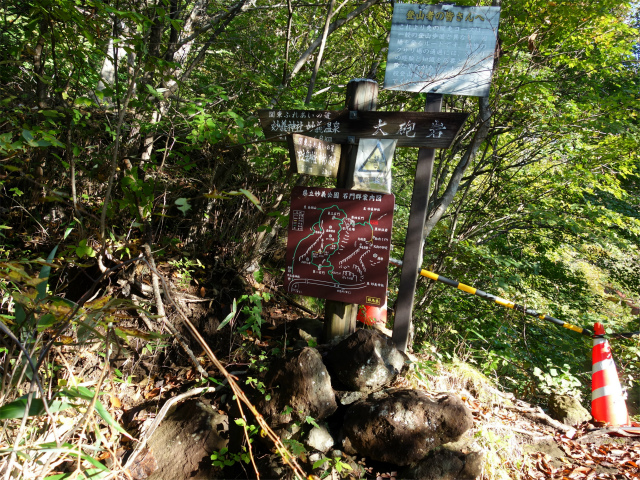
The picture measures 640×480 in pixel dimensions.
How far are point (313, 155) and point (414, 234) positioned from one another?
117cm

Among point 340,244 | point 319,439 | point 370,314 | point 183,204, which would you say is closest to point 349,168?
point 340,244

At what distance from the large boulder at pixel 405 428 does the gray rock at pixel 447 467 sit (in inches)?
2.4

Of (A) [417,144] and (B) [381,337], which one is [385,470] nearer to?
(B) [381,337]

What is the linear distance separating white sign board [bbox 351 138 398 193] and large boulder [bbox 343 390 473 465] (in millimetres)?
1780

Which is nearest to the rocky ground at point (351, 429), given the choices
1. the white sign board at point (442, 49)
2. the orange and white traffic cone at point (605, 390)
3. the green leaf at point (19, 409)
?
the orange and white traffic cone at point (605, 390)

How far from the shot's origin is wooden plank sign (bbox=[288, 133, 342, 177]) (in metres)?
3.14

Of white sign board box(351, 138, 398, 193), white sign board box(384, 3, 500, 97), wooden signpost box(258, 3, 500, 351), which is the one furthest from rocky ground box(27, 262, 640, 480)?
white sign board box(384, 3, 500, 97)

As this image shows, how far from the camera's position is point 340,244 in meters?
3.55

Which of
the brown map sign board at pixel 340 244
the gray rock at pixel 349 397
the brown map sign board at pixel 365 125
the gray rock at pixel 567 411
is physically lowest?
the gray rock at pixel 567 411

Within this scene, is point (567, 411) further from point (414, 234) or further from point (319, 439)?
point (319, 439)

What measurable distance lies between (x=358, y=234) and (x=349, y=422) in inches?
60.6

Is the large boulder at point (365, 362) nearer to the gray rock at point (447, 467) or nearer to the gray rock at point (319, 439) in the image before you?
the gray rock at point (319, 439)

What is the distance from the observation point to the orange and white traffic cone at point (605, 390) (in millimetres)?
3916

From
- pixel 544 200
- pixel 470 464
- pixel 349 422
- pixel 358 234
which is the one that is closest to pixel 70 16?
pixel 358 234
